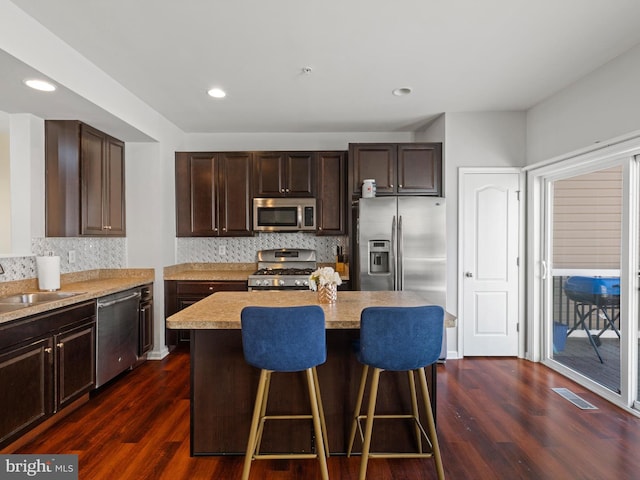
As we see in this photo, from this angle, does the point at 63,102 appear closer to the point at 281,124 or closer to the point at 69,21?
the point at 69,21

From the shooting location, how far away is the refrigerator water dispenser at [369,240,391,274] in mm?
3785

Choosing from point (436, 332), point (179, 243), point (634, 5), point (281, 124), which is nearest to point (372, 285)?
point (436, 332)

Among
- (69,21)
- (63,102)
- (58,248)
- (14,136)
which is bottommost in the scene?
(58,248)

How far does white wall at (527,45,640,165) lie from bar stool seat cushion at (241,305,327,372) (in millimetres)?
2779

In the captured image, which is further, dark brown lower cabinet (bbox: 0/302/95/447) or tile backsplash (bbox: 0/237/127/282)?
tile backsplash (bbox: 0/237/127/282)

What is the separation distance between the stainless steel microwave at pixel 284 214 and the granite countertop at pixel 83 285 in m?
1.39

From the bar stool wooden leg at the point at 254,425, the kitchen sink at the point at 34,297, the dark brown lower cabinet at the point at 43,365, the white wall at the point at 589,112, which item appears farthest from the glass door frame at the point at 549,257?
the kitchen sink at the point at 34,297

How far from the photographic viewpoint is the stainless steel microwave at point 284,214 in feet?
14.4

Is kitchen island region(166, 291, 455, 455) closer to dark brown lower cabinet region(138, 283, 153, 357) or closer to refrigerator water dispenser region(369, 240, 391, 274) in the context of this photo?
refrigerator water dispenser region(369, 240, 391, 274)

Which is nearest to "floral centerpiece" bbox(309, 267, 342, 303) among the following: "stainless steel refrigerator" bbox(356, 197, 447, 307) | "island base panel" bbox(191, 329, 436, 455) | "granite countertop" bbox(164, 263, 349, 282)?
"island base panel" bbox(191, 329, 436, 455)

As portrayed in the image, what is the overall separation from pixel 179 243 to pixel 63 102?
2.16 metres

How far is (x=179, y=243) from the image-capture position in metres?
4.59

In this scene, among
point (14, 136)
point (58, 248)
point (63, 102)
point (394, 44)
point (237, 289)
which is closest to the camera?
point (394, 44)

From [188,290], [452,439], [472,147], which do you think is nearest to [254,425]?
[452,439]
